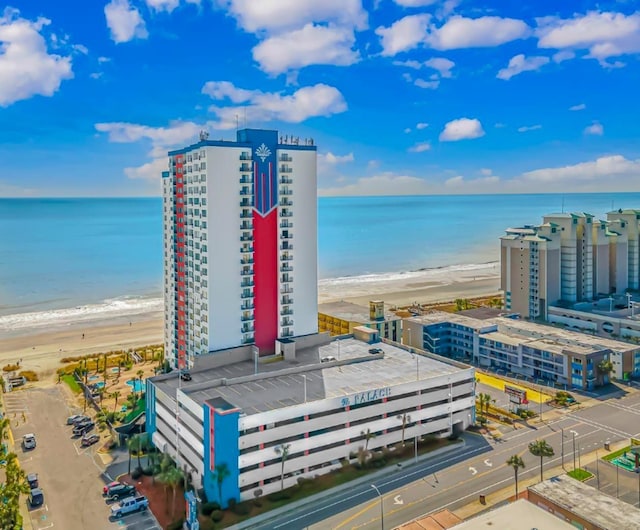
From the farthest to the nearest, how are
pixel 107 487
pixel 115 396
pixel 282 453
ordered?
pixel 115 396, pixel 107 487, pixel 282 453

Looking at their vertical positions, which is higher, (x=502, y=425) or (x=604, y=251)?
(x=604, y=251)

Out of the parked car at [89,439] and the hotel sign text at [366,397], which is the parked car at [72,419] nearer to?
the parked car at [89,439]

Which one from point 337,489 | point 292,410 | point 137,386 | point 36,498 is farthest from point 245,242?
point 36,498

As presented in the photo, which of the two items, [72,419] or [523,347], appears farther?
[523,347]

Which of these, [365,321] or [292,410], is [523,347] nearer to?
[365,321]

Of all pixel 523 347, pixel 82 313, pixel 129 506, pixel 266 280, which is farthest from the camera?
pixel 82 313

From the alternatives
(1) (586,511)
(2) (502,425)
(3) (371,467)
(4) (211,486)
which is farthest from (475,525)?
(2) (502,425)

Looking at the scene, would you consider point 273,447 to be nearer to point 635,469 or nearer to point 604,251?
point 635,469

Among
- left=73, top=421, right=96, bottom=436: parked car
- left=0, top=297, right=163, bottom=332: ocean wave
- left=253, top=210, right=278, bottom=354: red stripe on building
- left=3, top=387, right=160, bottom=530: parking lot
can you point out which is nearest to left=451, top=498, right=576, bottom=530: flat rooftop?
left=3, top=387, right=160, bottom=530: parking lot
